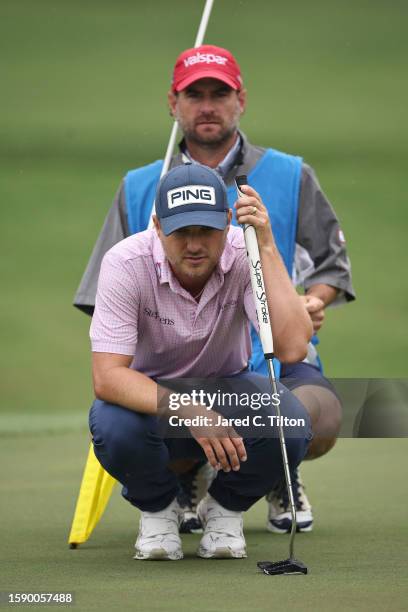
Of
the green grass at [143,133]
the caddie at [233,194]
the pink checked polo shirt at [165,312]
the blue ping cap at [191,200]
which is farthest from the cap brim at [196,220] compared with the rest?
the green grass at [143,133]

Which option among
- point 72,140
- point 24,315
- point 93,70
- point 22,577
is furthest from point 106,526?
point 93,70

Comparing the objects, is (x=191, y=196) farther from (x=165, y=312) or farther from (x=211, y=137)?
(x=211, y=137)

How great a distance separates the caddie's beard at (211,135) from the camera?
4.44 m

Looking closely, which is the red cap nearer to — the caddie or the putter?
the caddie

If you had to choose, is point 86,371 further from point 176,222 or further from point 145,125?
point 145,125

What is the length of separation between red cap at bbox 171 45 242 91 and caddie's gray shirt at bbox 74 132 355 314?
0.64 feet

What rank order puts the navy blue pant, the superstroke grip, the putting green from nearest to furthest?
the putting green
the superstroke grip
the navy blue pant

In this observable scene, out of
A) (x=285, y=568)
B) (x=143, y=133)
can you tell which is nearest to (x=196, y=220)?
(x=285, y=568)

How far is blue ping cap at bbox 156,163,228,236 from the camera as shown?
11.2 ft

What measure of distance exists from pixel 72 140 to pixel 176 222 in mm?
9760

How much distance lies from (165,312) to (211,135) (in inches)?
39.6

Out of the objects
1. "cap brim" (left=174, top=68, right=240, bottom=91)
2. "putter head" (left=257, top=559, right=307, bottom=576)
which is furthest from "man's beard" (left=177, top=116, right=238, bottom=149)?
"putter head" (left=257, top=559, right=307, bottom=576)

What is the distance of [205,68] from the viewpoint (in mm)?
4469

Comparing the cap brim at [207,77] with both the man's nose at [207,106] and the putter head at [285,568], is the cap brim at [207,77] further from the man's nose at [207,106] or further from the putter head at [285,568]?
the putter head at [285,568]
